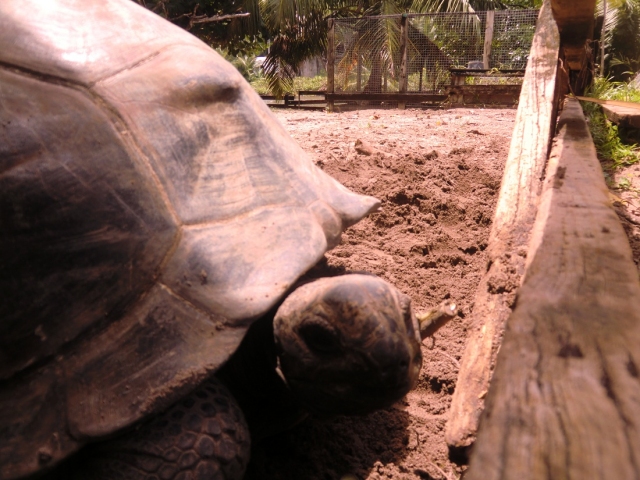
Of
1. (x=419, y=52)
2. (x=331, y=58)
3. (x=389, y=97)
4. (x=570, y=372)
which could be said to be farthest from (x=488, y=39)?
(x=570, y=372)

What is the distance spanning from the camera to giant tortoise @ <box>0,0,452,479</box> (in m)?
1.32

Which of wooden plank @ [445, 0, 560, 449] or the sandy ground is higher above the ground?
wooden plank @ [445, 0, 560, 449]

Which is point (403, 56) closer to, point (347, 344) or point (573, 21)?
point (573, 21)

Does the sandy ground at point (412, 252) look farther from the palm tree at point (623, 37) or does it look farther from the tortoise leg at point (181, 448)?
the palm tree at point (623, 37)

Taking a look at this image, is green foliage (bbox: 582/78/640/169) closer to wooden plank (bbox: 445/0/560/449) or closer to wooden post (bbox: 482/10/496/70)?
wooden plank (bbox: 445/0/560/449)

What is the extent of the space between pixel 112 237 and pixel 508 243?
1.67 m

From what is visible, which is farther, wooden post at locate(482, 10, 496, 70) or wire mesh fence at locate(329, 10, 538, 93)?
wire mesh fence at locate(329, 10, 538, 93)

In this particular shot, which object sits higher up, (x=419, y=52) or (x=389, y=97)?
(x=419, y=52)

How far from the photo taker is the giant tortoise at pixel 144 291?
1.32 metres

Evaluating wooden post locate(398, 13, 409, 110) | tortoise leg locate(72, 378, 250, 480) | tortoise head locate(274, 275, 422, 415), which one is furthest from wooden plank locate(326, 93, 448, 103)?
tortoise leg locate(72, 378, 250, 480)

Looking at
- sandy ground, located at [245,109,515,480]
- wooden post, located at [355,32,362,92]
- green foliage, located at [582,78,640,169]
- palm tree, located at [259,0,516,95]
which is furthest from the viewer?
palm tree, located at [259,0,516,95]

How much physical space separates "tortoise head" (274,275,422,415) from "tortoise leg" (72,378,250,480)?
210 mm

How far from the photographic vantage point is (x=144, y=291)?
139 cm

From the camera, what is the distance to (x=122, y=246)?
141 cm
